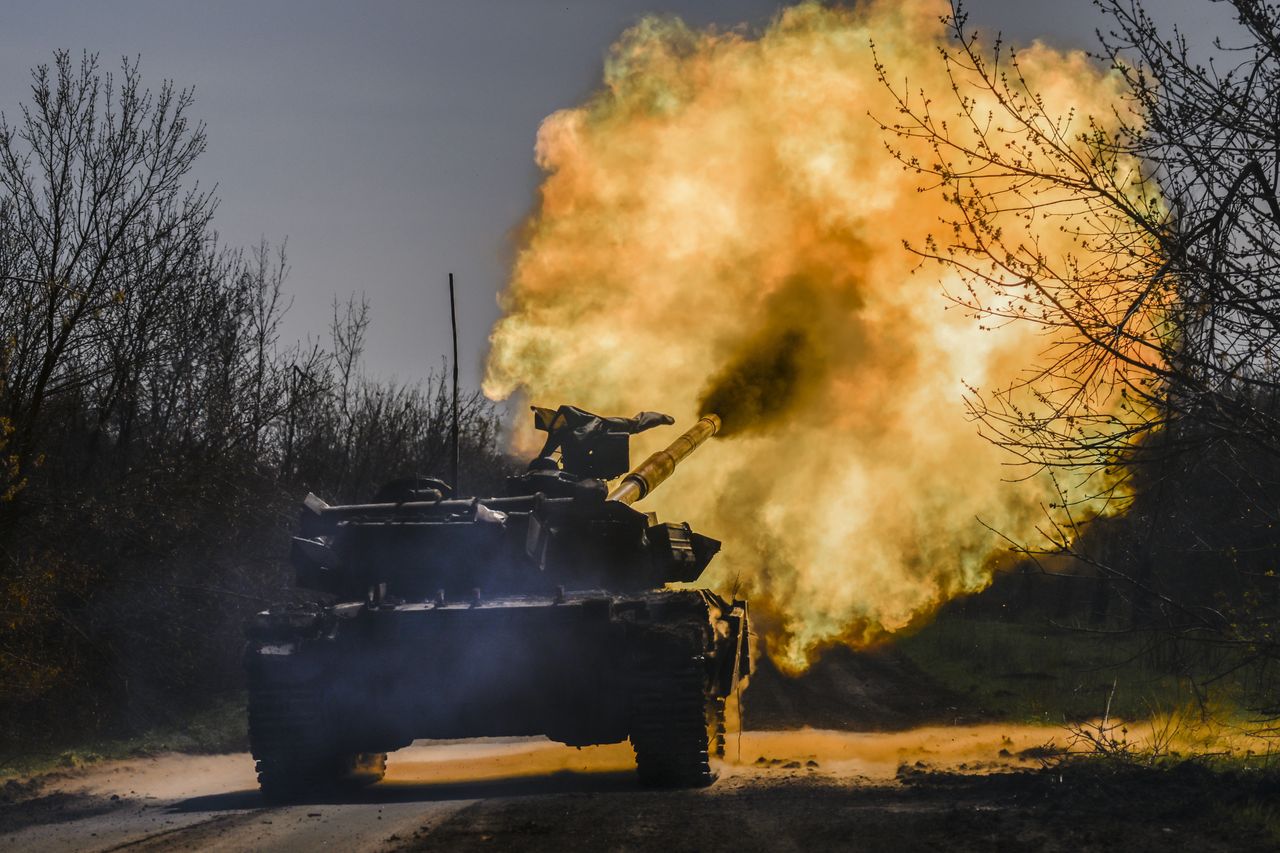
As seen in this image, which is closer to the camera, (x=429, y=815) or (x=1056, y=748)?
(x=429, y=815)

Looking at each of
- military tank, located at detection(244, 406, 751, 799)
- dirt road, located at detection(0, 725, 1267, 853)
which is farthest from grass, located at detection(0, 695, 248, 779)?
military tank, located at detection(244, 406, 751, 799)

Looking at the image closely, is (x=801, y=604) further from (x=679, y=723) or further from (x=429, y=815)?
(x=429, y=815)

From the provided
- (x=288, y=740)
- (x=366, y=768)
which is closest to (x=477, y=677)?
(x=288, y=740)

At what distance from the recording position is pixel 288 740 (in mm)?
14641

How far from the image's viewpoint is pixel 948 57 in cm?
1041

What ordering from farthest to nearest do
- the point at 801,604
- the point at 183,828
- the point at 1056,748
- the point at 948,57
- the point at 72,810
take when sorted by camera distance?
the point at 801,604, the point at 1056,748, the point at 72,810, the point at 183,828, the point at 948,57

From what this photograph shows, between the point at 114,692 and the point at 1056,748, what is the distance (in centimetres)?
1293

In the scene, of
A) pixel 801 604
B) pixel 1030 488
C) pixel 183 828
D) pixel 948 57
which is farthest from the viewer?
pixel 801 604

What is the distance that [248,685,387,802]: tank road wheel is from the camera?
14594 mm

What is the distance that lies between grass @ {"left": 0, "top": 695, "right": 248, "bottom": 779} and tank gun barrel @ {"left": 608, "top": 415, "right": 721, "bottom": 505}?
6.69m

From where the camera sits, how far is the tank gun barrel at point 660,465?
18.8 m

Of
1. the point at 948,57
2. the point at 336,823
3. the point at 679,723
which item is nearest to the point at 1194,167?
the point at 948,57

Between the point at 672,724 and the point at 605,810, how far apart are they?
2.03 m

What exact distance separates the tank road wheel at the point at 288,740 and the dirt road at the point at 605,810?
370 millimetres
